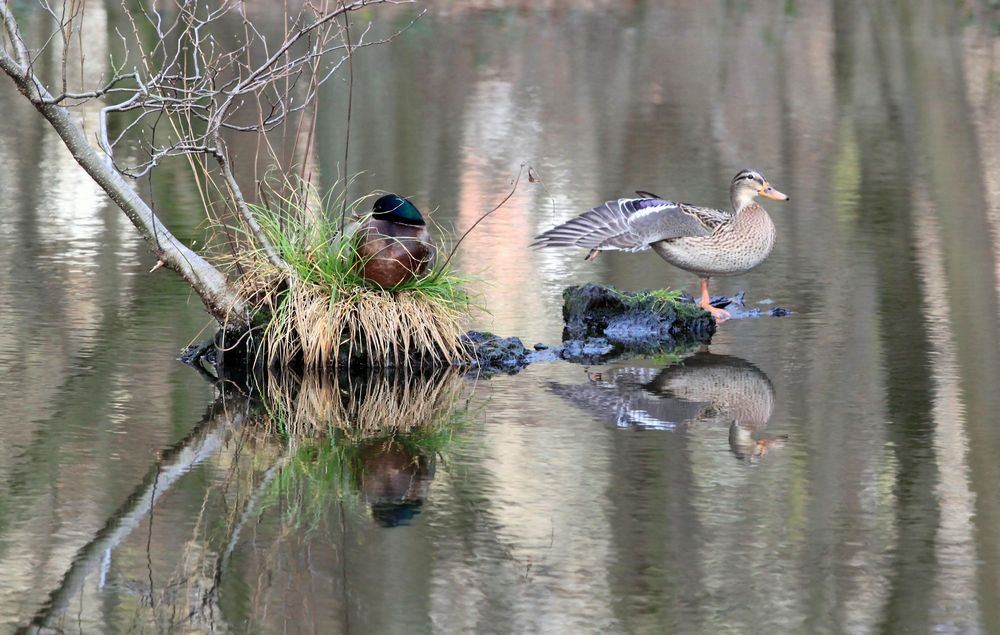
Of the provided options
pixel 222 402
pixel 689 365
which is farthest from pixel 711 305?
pixel 222 402

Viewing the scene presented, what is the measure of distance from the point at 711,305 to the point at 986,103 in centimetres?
1130

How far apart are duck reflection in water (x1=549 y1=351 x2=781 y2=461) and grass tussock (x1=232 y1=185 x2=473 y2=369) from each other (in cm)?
73

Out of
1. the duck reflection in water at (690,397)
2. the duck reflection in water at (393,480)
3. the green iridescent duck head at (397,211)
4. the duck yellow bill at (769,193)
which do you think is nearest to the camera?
the duck reflection in water at (393,480)

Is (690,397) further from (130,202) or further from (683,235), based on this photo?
(130,202)

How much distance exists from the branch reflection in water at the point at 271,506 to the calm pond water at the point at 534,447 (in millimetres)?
15

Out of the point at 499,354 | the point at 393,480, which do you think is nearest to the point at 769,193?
the point at 499,354

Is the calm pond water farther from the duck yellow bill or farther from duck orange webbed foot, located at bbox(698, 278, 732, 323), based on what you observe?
the duck yellow bill

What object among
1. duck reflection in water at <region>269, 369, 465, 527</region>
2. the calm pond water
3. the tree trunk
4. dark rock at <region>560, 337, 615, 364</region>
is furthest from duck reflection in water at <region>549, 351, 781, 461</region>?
the tree trunk

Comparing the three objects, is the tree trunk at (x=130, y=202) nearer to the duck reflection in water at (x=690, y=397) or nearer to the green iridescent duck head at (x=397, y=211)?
the green iridescent duck head at (x=397, y=211)

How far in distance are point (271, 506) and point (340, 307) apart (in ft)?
7.55

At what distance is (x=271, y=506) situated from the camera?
6.02 m

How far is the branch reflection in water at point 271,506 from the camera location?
16.5ft

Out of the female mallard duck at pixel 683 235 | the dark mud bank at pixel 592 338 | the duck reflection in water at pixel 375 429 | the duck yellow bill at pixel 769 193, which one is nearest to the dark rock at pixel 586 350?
the dark mud bank at pixel 592 338

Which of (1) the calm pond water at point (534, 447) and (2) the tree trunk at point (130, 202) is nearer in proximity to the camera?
(1) the calm pond water at point (534, 447)
